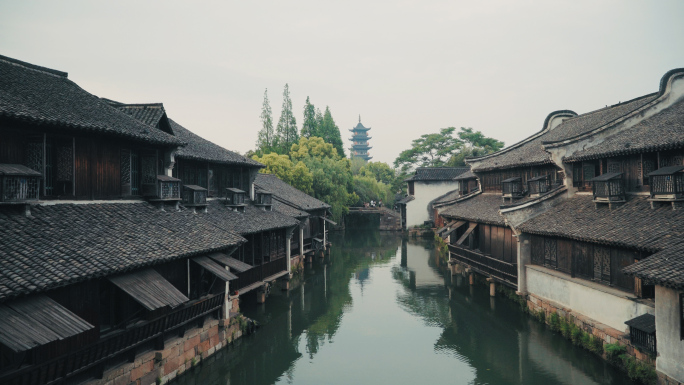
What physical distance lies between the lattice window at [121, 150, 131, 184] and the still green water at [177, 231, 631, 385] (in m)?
7.13

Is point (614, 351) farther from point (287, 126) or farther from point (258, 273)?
point (287, 126)

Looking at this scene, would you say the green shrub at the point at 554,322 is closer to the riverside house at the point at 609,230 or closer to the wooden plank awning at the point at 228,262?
the riverside house at the point at 609,230

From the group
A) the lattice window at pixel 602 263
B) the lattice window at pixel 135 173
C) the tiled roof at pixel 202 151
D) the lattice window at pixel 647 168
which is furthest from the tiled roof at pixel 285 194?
the lattice window at pixel 647 168

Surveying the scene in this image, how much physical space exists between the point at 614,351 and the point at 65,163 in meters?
18.5

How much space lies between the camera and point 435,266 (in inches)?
1451

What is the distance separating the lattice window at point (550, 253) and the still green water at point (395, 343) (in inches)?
115

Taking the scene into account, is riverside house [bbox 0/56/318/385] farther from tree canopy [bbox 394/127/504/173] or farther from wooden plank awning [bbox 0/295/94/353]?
tree canopy [bbox 394/127/504/173]

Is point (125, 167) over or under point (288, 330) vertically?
over

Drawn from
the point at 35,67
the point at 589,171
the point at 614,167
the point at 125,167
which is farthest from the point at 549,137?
the point at 35,67

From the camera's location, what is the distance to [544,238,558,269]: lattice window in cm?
1923

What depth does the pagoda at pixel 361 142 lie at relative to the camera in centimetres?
13088

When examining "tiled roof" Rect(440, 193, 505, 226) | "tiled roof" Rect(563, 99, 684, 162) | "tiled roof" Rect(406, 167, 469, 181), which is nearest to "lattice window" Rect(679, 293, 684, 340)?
"tiled roof" Rect(563, 99, 684, 162)

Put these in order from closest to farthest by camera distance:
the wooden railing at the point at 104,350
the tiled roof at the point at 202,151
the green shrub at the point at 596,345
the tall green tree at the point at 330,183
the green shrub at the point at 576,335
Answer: the wooden railing at the point at 104,350, the green shrub at the point at 596,345, the green shrub at the point at 576,335, the tiled roof at the point at 202,151, the tall green tree at the point at 330,183

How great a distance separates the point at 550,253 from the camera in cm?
1961
